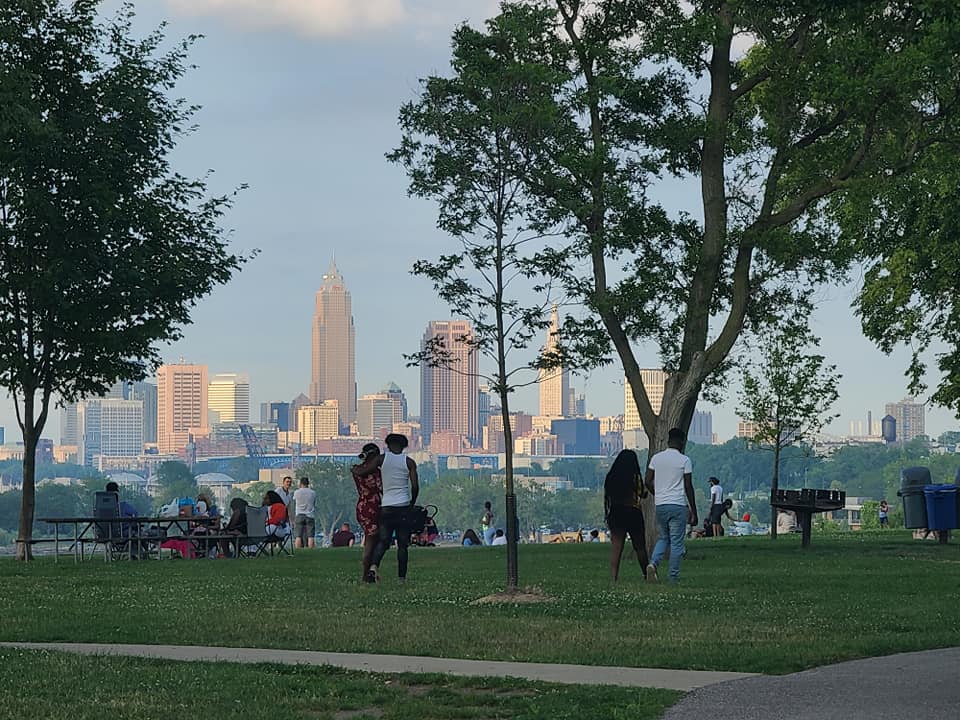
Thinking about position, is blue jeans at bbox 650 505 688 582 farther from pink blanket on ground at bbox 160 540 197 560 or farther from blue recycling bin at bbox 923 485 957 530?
blue recycling bin at bbox 923 485 957 530

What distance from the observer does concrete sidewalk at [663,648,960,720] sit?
9375mm

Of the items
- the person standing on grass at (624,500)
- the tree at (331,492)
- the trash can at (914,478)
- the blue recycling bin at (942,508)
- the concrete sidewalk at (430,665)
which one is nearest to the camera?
the concrete sidewalk at (430,665)

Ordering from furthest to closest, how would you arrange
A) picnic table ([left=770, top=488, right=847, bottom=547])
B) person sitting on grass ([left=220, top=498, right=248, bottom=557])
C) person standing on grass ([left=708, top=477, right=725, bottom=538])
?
person standing on grass ([left=708, top=477, right=725, bottom=538]), person sitting on grass ([left=220, top=498, right=248, bottom=557]), picnic table ([left=770, top=488, right=847, bottom=547])

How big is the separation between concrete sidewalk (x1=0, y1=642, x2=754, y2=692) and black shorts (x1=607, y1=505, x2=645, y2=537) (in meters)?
7.95

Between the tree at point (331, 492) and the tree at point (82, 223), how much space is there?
162914 millimetres

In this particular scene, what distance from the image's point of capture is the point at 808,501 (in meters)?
30.0

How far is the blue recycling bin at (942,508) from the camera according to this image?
32906 mm

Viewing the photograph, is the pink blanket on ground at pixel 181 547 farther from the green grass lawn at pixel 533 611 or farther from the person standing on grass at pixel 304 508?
the person standing on grass at pixel 304 508

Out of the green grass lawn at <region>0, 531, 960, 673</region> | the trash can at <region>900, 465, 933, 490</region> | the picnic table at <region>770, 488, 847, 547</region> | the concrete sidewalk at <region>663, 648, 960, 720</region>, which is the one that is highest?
the trash can at <region>900, 465, 933, 490</region>

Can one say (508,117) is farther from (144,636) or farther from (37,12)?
(37,12)

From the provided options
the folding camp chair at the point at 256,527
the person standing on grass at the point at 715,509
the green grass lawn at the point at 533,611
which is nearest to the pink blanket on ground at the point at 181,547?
the folding camp chair at the point at 256,527

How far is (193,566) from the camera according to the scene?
26109mm

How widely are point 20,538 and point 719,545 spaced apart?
13.3 metres

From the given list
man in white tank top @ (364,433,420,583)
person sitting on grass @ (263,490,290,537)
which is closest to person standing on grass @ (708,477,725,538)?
person sitting on grass @ (263,490,290,537)
